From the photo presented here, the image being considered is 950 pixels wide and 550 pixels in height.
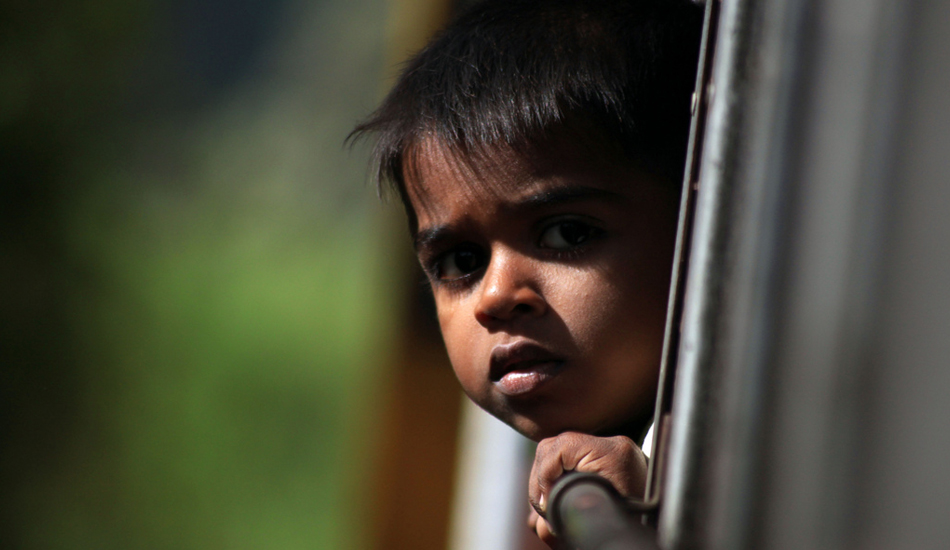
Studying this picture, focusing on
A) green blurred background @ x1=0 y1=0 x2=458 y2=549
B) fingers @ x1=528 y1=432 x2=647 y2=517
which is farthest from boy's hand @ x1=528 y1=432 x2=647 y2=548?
green blurred background @ x1=0 y1=0 x2=458 y2=549

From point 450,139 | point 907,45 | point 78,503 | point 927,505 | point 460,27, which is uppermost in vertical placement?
point 460,27

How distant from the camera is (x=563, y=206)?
23.9 inches

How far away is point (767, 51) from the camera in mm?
253

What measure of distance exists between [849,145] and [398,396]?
1.64 meters

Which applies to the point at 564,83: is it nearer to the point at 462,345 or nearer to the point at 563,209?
the point at 563,209

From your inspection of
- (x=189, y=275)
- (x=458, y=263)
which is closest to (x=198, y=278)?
(x=189, y=275)

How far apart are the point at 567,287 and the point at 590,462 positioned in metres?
0.14

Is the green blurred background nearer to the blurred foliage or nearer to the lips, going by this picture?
the blurred foliage

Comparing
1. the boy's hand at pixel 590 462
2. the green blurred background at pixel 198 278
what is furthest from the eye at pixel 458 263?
the green blurred background at pixel 198 278

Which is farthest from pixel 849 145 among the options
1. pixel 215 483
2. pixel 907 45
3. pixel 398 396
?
pixel 215 483

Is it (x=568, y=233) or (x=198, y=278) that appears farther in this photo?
(x=198, y=278)

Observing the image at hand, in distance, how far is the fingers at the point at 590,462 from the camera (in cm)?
49

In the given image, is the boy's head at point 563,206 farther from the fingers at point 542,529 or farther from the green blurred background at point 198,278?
the green blurred background at point 198,278

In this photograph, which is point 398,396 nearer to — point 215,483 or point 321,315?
point 321,315
